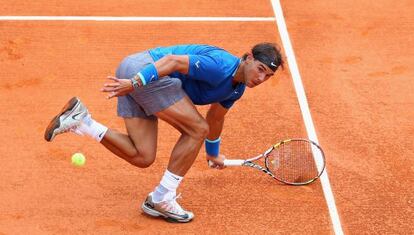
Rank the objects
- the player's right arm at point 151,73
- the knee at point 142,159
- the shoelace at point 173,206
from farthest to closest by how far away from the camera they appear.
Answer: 1. the shoelace at point 173,206
2. the knee at point 142,159
3. the player's right arm at point 151,73

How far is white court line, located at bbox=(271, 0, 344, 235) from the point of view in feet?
26.1

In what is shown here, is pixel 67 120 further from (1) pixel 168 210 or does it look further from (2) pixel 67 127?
(1) pixel 168 210

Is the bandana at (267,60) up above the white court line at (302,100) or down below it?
above

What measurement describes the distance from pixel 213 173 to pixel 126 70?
1677 millimetres

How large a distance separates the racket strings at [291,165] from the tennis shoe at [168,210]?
1.04m

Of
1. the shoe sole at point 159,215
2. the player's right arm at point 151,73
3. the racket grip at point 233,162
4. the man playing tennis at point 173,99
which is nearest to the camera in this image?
the player's right arm at point 151,73

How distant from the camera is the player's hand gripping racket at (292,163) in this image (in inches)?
325

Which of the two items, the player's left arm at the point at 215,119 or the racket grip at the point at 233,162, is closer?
the player's left arm at the point at 215,119

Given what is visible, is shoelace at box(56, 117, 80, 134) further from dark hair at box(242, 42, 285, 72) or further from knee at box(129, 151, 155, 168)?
dark hair at box(242, 42, 285, 72)

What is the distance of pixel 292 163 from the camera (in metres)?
8.28

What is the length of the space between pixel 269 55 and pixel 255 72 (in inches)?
7.1

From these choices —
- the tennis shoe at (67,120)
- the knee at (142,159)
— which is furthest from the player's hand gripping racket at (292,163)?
the tennis shoe at (67,120)

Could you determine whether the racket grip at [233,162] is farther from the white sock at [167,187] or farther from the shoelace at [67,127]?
the shoelace at [67,127]

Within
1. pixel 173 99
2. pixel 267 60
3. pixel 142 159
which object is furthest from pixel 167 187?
pixel 267 60
